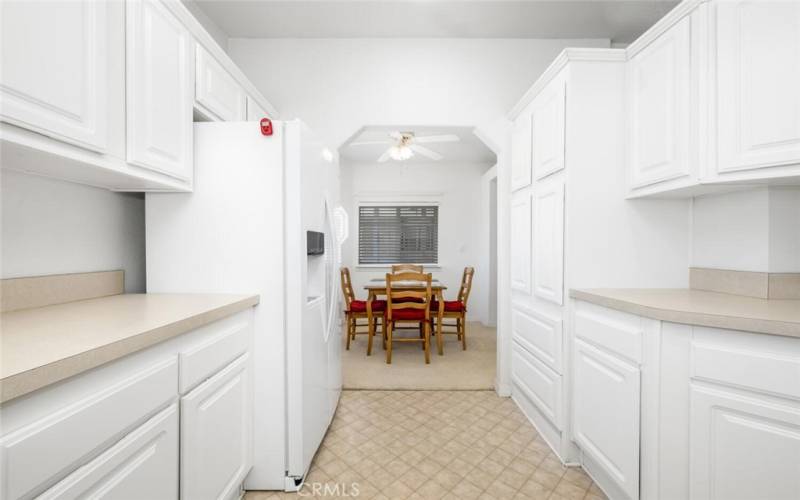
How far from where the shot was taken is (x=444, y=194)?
5.63m

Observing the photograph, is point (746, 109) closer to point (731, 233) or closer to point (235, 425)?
point (731, 233)


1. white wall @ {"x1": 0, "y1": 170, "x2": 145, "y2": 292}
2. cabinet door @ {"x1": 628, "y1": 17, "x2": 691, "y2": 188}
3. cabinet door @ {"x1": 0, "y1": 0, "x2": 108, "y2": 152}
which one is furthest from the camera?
cabinet door @ {"x1": 628, "y1": 17, "x2": 691, "y2": 188}

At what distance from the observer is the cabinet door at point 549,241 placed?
6.25 ft

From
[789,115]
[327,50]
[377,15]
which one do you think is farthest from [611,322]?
[327,50]

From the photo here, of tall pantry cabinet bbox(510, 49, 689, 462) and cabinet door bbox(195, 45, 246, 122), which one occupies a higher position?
cabinet door bbox(195, 45, 246, 122)

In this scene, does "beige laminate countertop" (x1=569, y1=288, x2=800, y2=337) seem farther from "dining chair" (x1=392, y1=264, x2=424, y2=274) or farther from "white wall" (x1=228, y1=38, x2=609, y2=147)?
"dining chair" (x1=392, y1=264, x2=424, y2=274)

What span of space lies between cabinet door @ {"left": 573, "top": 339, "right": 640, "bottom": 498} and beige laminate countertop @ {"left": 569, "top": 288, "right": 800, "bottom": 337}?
0.84 feet

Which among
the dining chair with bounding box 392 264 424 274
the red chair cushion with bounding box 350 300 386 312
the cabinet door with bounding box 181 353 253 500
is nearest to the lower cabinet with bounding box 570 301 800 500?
the cabinet door with bounding box 181 353 253 500

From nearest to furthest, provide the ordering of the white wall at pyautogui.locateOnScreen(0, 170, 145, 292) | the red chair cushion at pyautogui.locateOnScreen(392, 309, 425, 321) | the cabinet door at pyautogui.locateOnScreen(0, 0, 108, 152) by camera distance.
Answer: the cabinet door at pyautogui.locateOnScreen(0, 0, 108, 152), the white wall at pyautogui.locateOnScreen(0, 170, 145, 292), the red chair cushion at pyautogui.locateOnScreen(392, 309, 425, 321)

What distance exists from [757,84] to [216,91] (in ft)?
7.91

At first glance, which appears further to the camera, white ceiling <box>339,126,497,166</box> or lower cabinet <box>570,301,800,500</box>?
white ceiling <box>339,126,497,166</box>

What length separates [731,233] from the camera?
5.53ft

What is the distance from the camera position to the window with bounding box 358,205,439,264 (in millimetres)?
5695

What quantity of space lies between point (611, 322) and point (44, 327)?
204 centimetres
